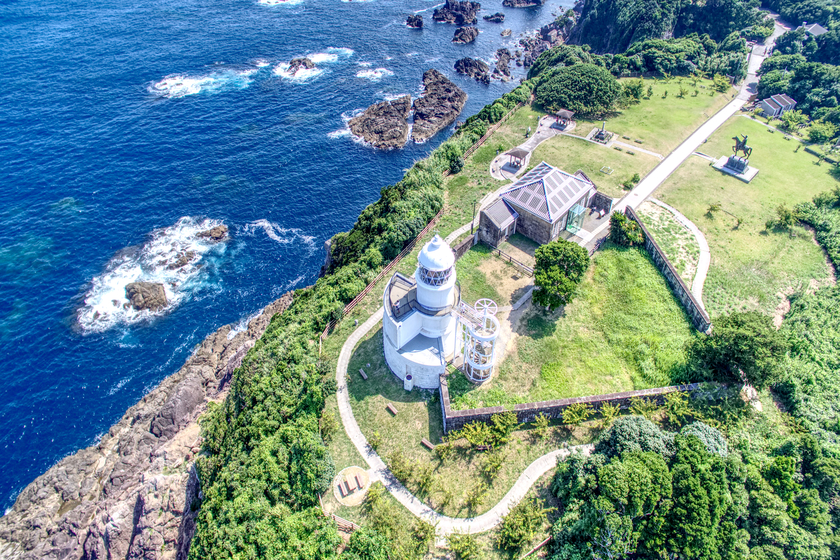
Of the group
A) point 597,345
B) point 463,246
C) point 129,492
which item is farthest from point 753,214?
point 129,492

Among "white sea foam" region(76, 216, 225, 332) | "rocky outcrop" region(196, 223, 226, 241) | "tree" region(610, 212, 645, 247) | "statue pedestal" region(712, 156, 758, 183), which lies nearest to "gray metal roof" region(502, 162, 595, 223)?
"tree" region(610, 212, 645, 247)

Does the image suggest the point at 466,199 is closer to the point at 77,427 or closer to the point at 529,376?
the point at 529,376

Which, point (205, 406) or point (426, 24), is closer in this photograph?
point (205, 406)

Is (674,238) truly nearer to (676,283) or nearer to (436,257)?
(676,283)

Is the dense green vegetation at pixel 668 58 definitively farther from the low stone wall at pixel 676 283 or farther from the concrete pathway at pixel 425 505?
the concrete pathway at pixel 425 505

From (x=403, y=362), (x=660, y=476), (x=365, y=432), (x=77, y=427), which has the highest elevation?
(x=660, y=476)

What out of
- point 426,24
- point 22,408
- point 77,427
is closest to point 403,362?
point 77,427
